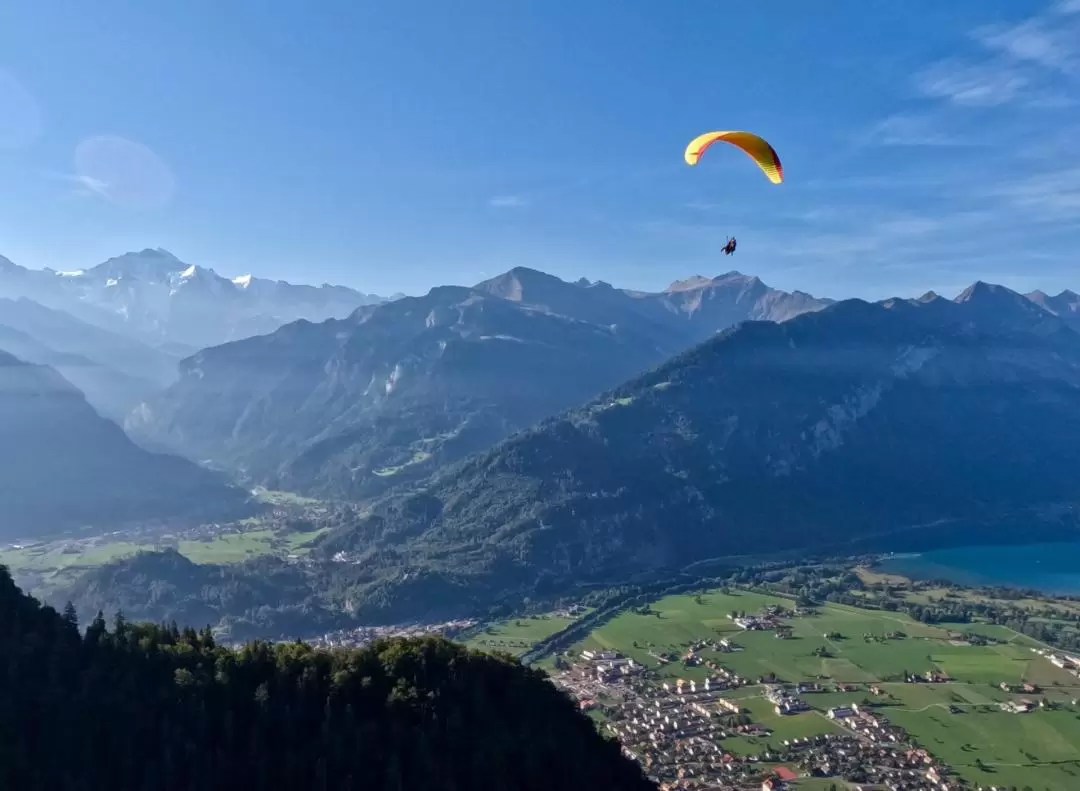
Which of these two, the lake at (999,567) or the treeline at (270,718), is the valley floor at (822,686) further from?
the treeline at (270,718)

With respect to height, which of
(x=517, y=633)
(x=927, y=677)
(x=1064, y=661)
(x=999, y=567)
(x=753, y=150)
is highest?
(x=753, y=150)

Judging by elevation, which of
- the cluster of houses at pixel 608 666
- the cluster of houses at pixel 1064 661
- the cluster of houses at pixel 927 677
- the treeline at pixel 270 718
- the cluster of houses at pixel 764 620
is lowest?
the cluster of houses at pixel 608 666

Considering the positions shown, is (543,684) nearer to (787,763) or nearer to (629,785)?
(629,785)

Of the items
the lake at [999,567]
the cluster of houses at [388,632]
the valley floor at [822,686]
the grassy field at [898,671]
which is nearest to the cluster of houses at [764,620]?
the valley floor at [822,686]

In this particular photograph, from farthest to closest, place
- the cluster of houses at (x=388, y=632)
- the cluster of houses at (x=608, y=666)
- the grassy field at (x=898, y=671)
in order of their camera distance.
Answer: the cluster of houses at (x=388, y=632), the cluster of houses at (x=608, y=666), the grassy field at (x=898, y=671)

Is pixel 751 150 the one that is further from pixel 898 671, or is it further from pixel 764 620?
pixel 764 620

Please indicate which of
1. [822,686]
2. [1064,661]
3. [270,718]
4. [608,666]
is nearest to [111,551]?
[608,666]

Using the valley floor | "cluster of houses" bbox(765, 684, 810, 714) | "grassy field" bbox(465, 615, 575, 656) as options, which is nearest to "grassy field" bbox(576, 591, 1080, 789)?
the valley floor
